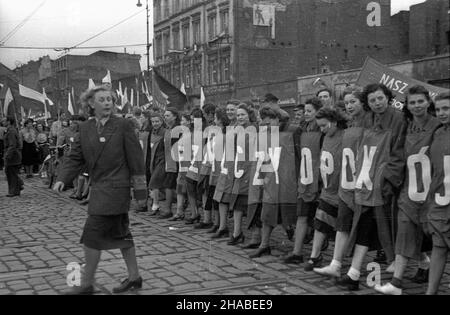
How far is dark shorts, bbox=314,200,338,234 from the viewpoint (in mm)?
5758

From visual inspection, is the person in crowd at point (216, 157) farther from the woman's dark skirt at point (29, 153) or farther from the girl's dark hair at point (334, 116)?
the woman's dark skirt at point (29, 153)

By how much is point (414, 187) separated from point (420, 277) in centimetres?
117

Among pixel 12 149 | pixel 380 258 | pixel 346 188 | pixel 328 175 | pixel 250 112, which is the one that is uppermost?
pixel 250 112

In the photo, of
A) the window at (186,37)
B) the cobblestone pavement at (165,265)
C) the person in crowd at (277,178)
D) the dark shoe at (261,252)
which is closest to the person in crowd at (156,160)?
the cobblestone pavement at (165,265)

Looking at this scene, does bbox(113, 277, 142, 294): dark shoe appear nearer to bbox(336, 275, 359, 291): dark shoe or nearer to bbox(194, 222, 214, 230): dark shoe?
bbox(336, 275, 359, 291): dark shoe

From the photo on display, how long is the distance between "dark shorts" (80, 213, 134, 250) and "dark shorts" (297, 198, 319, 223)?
2.04m

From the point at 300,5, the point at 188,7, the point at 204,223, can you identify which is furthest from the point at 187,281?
the point at 188,7

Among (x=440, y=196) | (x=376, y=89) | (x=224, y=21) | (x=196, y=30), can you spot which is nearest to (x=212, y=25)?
(x=224, y=21)

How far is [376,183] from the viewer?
5.20m

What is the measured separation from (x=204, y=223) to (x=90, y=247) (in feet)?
12.4

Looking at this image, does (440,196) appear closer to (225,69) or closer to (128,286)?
(128,286)

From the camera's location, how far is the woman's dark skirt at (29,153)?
18.1m

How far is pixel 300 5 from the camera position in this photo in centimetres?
4175

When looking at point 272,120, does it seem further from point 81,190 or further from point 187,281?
point 81,190
